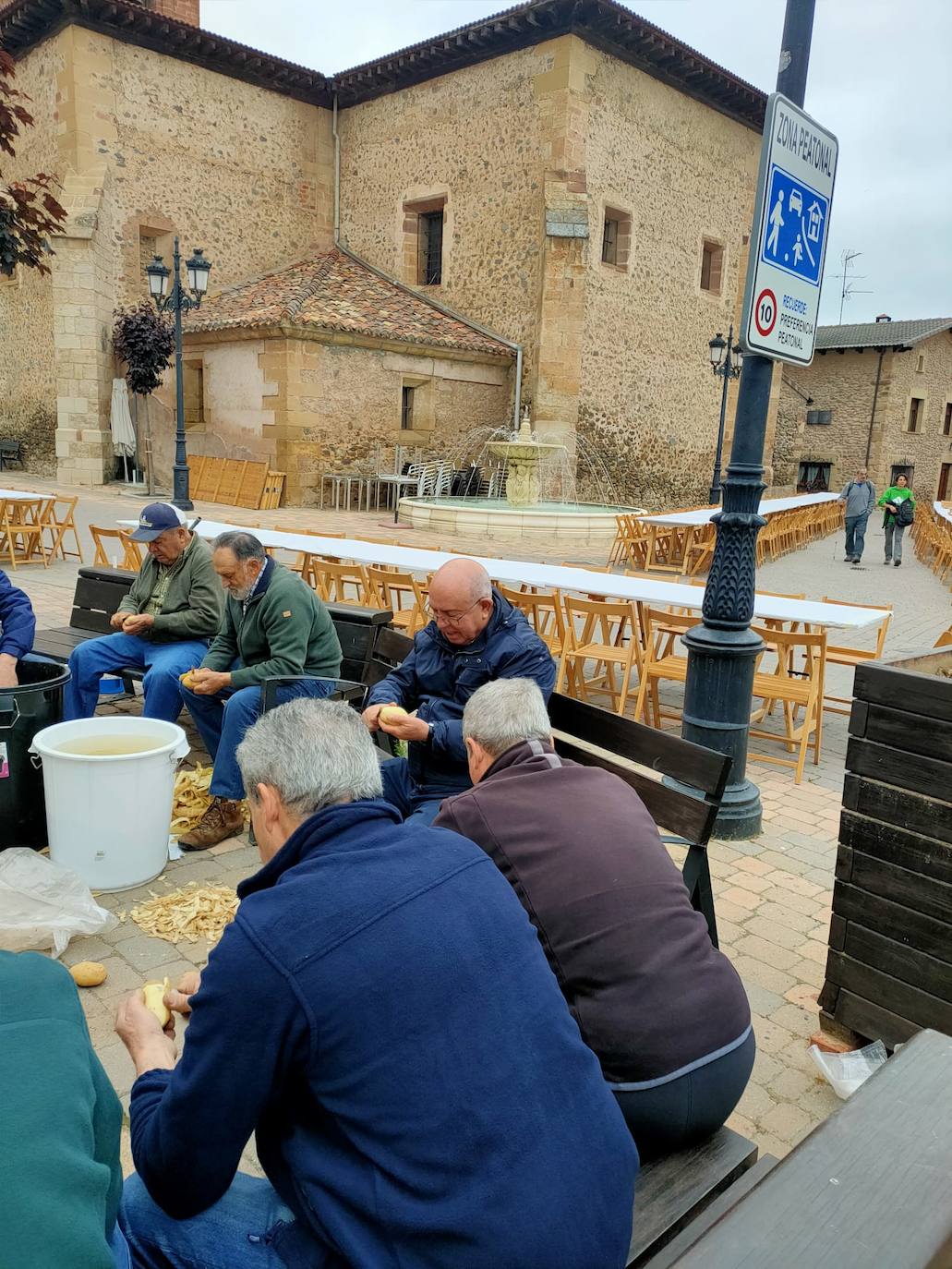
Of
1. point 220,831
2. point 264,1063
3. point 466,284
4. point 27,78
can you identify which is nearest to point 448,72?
point 466,284

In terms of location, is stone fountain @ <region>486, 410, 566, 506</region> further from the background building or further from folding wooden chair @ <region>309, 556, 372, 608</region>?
the background building

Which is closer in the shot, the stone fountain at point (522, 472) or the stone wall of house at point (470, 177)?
the stone fountain at point (522, 472)

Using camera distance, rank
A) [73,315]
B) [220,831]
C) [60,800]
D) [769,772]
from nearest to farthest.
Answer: [60,800] < [220,831] < [769,772] < [73,315]

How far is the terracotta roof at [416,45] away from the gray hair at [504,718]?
A: 21290 millimetres

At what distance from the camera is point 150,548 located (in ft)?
15.4

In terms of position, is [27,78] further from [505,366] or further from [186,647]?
[186,647]

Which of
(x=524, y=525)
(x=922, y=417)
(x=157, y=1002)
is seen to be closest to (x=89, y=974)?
(x=157, y=1002)

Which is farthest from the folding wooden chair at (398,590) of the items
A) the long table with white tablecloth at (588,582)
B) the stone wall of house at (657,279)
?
the stone wall of house at (657,279)

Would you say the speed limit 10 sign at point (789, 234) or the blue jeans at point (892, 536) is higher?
the speed limit 10 sign at point (789, 234)

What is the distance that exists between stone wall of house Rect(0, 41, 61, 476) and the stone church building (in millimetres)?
95

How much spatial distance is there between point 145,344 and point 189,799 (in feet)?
55.6

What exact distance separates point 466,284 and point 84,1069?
22.9m

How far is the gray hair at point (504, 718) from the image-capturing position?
2.06m

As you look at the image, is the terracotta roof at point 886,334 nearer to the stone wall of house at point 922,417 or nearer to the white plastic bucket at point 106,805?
the stone wall of house at point 922,417
